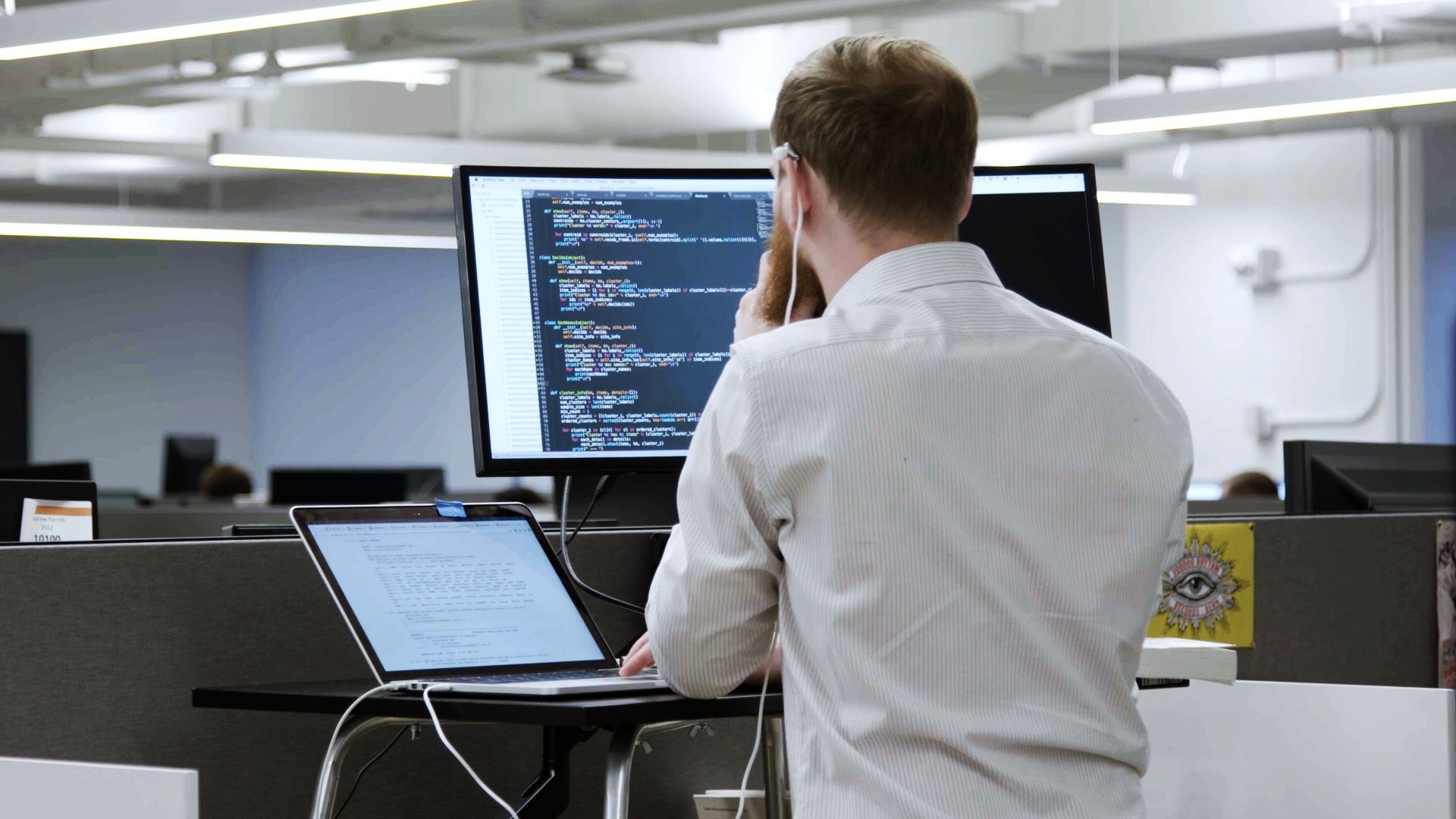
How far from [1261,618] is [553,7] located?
4.35 metres

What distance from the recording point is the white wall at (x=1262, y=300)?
7.20m

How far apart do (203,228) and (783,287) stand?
17.3 feet

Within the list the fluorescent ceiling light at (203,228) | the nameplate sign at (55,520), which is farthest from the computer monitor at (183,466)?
the nameplate sign at (55,520)

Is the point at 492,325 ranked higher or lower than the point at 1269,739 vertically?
higher

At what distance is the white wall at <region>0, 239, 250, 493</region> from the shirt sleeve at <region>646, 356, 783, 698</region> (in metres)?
10.7

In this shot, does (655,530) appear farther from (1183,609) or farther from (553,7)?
(553,7)

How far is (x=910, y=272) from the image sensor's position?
1.16m

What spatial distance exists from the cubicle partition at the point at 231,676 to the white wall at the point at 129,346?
9.96 m

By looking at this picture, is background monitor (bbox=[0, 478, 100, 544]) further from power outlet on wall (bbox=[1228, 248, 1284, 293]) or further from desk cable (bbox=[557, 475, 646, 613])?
power outlet on wall (bbox=[1228, 248, 1284, 293])

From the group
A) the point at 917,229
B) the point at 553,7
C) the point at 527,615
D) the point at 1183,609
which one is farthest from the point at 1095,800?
the point at 553,7

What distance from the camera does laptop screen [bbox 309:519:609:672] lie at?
56.1 inches

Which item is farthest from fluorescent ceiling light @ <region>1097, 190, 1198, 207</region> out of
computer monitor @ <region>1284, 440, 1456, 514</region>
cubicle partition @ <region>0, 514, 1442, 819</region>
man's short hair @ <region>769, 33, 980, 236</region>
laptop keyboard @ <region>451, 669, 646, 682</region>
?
man's short hair @ <region>769, 33, 980, 236</region>

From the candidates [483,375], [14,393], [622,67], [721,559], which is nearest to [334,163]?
[622,67]

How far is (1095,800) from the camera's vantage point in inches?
43.4
